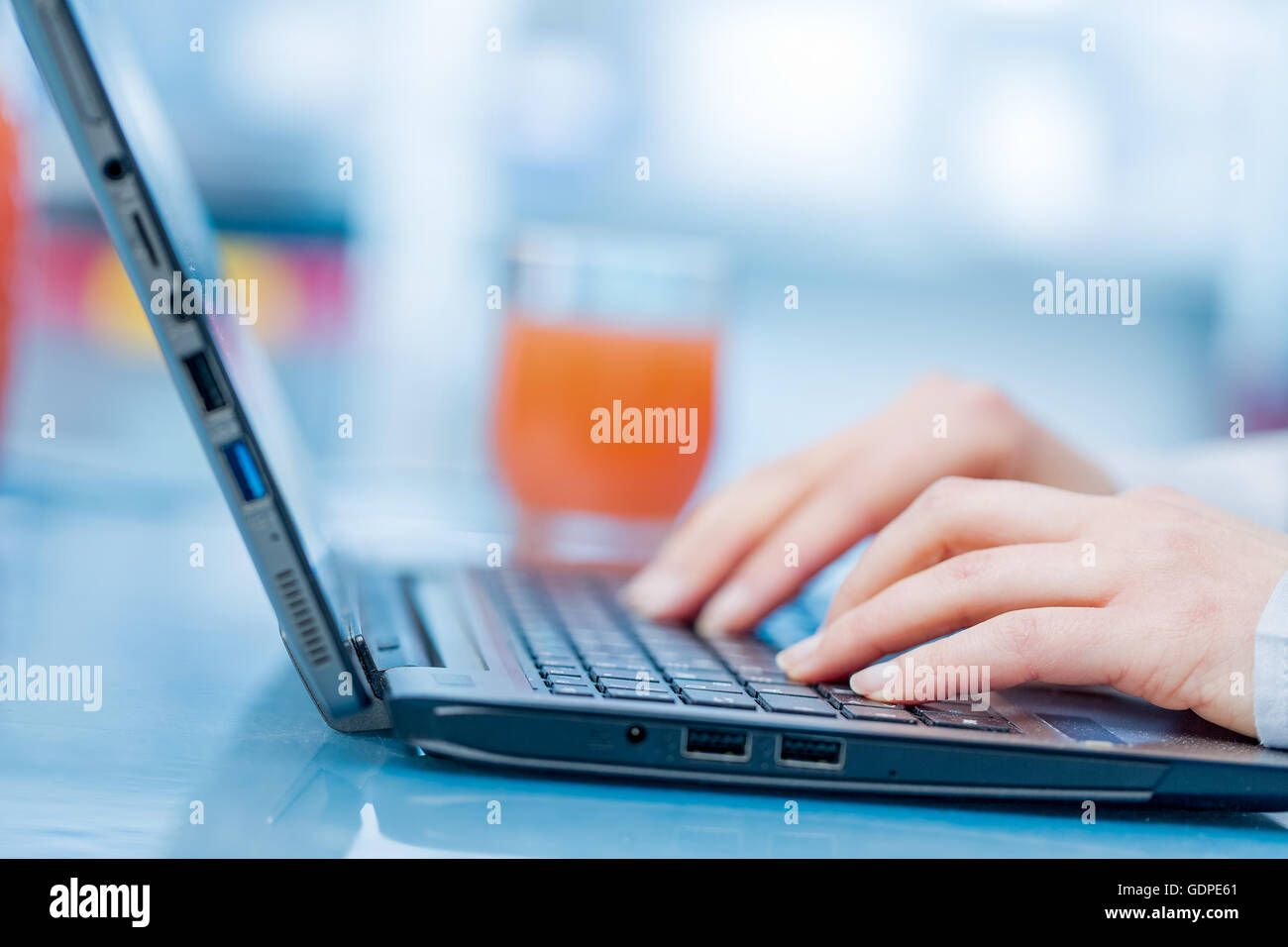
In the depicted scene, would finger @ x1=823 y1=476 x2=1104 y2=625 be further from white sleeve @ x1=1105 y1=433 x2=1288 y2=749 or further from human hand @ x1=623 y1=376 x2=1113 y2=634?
white sleeve @ x1=1105 y1=433 x2=1288 y2=749

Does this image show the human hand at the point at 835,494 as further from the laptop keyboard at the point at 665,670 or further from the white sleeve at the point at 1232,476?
the white sleeve at the point at 1232,476

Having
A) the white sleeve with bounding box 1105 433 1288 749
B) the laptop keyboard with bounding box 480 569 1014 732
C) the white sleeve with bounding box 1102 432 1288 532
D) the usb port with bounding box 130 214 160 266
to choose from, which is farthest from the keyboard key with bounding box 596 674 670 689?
the white sleeve with bounding box 1102 432 1288 532

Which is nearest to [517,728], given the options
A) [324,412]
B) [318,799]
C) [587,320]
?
[318,799]

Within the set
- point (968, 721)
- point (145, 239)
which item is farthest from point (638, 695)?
point (145, 239)

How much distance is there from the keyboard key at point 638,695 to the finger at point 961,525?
16 centimetres

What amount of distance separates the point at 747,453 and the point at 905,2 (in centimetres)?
209

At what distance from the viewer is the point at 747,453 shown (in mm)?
1588

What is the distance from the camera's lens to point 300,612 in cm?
40

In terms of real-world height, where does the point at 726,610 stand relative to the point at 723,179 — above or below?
Answer: below

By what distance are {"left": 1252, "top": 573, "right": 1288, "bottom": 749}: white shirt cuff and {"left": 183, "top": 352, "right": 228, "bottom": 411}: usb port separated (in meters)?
0.39

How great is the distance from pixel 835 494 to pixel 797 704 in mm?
247

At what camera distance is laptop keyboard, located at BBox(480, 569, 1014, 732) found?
0.43 meters

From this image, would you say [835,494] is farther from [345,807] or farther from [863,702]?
[345,807]

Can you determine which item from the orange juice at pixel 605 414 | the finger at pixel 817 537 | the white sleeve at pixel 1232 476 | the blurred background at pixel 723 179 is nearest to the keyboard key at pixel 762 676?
the finger at pixel 817 537
